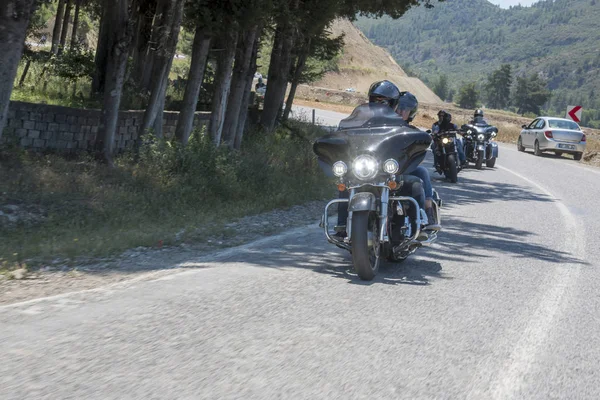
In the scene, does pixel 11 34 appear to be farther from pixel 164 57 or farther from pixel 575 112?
pixel 575 112

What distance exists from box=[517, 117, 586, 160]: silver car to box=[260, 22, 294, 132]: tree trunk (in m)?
14.3

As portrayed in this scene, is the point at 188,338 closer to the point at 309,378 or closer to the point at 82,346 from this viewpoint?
the point at 82,346

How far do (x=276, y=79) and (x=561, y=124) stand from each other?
16.0 metres

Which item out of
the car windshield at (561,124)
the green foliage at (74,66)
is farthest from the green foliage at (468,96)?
the green foliage at (74,66)

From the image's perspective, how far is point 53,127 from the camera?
1336 centimetres

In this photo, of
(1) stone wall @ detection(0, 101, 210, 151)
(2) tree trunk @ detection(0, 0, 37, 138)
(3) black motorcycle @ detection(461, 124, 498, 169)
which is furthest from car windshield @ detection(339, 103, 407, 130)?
(3) black motorcycle @ detection(461, 124, 498, 169)

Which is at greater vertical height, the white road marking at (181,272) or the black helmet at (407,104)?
the black helmet at (407,104)

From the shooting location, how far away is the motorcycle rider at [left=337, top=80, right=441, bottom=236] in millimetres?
7773

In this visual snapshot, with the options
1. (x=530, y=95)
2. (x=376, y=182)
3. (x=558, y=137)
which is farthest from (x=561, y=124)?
(x=530, y=95)

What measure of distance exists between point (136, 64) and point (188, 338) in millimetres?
17882

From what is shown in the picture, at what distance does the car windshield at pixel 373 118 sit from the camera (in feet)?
24.5

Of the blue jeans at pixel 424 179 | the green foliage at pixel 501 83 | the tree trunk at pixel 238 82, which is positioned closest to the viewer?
the blue jeans at pixel 424 179

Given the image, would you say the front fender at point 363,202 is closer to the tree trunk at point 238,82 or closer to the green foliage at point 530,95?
the tree trunk at point 238,82

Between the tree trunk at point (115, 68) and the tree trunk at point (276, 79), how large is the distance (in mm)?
7971
